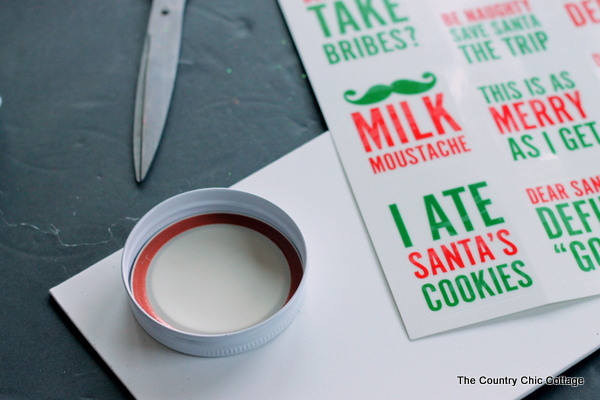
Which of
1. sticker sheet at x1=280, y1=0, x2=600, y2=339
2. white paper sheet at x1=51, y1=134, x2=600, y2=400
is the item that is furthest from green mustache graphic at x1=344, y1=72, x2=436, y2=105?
white paper sheet at x1=51, y1=134, x2=600, y2=400

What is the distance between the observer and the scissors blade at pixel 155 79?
630mm

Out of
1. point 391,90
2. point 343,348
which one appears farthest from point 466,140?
point 343,348

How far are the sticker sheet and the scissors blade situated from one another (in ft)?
0.46

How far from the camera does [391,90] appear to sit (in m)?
0.67

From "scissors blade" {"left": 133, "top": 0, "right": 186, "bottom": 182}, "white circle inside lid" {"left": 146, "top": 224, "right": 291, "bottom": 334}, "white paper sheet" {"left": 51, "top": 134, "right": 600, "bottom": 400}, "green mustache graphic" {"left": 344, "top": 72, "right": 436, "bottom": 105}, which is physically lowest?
"white paper sheet" {"left": 51, "top": 134, "right": 600, "bottom": 400}

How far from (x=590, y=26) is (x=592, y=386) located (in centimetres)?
43

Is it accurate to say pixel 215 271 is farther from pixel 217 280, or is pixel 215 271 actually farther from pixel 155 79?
pixel 155 79

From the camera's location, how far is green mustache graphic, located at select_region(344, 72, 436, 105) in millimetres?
667

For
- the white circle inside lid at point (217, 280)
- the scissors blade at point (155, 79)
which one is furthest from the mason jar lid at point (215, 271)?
the scissors blade at point (155, 79)

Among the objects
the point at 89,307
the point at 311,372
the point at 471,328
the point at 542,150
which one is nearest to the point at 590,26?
the point at 542,150

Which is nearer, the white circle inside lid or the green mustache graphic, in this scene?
the white circle inside lid

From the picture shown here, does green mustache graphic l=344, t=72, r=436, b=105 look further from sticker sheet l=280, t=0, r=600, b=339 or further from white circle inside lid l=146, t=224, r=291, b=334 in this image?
white circle inside lid l=146, t=224, r=291, b=334

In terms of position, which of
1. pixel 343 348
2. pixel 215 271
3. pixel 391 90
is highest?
pixel 391 90

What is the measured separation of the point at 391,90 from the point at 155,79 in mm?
262
